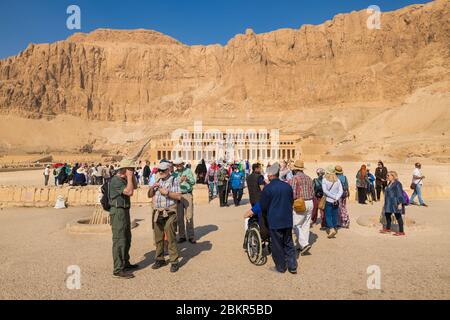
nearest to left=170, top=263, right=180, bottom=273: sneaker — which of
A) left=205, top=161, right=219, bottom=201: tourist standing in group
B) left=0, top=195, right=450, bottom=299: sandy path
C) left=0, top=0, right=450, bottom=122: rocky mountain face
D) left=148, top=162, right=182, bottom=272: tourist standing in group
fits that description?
left=148, top=162, right=182, bottom=272: tourist standing in group

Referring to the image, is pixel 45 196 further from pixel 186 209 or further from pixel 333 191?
pixel 333 191

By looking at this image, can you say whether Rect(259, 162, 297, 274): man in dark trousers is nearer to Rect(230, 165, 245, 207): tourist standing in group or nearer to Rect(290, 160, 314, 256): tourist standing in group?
Rect(290, 160, 314, 256): tourist standing in group

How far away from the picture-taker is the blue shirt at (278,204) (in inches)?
224

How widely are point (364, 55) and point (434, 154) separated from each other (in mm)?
68349

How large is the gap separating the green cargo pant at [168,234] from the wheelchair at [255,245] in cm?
131

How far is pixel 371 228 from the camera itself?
8.74 m

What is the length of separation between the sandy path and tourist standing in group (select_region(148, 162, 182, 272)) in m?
0.29

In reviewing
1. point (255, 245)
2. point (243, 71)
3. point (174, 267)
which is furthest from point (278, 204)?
Result: point (243, 71)

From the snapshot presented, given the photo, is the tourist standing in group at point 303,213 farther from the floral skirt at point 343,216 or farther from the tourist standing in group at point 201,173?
the tourist standing in group at point 201,173

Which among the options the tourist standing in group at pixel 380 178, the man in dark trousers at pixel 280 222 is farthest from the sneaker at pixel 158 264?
the tourist standing in group at pixel 380 178

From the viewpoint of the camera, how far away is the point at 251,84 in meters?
110

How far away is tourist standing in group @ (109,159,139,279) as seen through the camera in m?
5.51
